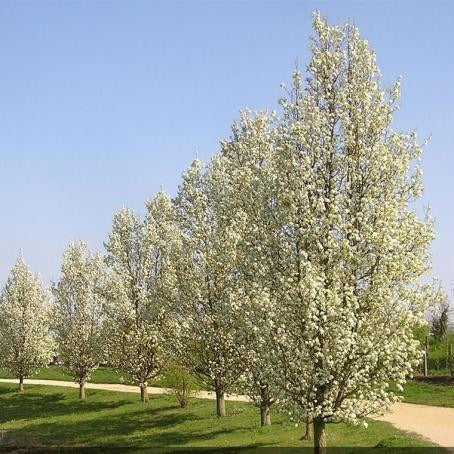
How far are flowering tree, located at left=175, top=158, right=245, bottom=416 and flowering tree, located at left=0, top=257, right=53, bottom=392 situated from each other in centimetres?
2882

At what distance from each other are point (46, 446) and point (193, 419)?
10081mm

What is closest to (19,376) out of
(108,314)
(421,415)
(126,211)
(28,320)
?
(28,320)

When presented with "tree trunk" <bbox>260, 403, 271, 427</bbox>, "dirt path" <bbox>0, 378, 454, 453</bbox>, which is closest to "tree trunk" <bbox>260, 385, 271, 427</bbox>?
"tree trunk" <bbox>260, 403, 271, 427</bbox>

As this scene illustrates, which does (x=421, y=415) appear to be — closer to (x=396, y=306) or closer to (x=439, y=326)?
(x=396, y=306)

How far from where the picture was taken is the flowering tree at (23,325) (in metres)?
61.7

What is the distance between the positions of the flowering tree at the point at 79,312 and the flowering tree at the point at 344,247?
37387 millimetres

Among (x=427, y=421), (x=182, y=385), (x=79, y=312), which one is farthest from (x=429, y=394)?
(x=79, y=312)

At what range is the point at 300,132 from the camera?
2069 cm

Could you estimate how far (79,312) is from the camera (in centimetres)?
5684

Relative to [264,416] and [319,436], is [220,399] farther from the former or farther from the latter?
[319,436]

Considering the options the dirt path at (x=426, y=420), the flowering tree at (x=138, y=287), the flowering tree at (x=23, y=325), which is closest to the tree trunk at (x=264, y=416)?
the dirt path at (x=426, y=420)

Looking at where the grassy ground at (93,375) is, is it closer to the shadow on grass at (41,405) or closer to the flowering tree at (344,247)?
the shadow on grass at (41,405)

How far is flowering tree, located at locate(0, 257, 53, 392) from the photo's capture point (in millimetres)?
61656

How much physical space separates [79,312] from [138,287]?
9.46 m
